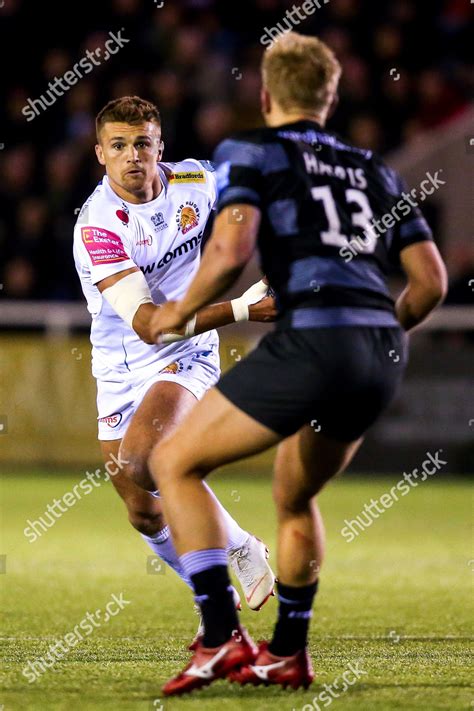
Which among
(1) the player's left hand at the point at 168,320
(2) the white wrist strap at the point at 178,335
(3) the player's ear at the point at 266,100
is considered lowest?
(2) the white wrist strap at the point at 178,335

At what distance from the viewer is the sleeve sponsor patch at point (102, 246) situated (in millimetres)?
5727

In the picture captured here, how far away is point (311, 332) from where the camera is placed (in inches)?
176

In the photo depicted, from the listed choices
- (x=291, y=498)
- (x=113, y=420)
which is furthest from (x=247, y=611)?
(x=291, y=498)

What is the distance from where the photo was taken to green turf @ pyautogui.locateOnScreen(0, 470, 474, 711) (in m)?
4.75

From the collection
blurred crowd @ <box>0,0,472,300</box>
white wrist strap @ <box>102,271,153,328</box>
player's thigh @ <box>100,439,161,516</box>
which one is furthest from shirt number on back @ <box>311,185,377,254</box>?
blurred crowd @ <box>0,0,472,300</box>

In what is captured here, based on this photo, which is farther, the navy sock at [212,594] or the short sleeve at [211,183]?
the short sleeve at [211,183]

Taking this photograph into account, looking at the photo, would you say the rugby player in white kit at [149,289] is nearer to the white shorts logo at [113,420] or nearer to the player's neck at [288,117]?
the white shorts logo at [113,420]

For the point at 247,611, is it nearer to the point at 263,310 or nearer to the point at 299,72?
the point at 263,310

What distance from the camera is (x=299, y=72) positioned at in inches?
177

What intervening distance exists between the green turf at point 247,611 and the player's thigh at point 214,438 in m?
0.82

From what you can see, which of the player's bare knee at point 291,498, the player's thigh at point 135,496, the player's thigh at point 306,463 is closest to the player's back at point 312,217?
the player's thigh at point 306,463

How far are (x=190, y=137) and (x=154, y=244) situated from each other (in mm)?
9372

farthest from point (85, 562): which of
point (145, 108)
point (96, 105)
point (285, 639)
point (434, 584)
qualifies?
point (96, 105)

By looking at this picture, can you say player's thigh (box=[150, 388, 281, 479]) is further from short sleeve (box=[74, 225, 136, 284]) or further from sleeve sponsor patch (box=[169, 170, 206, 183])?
sleeve sponsor patch (box=[169, 170, 206, 183])
